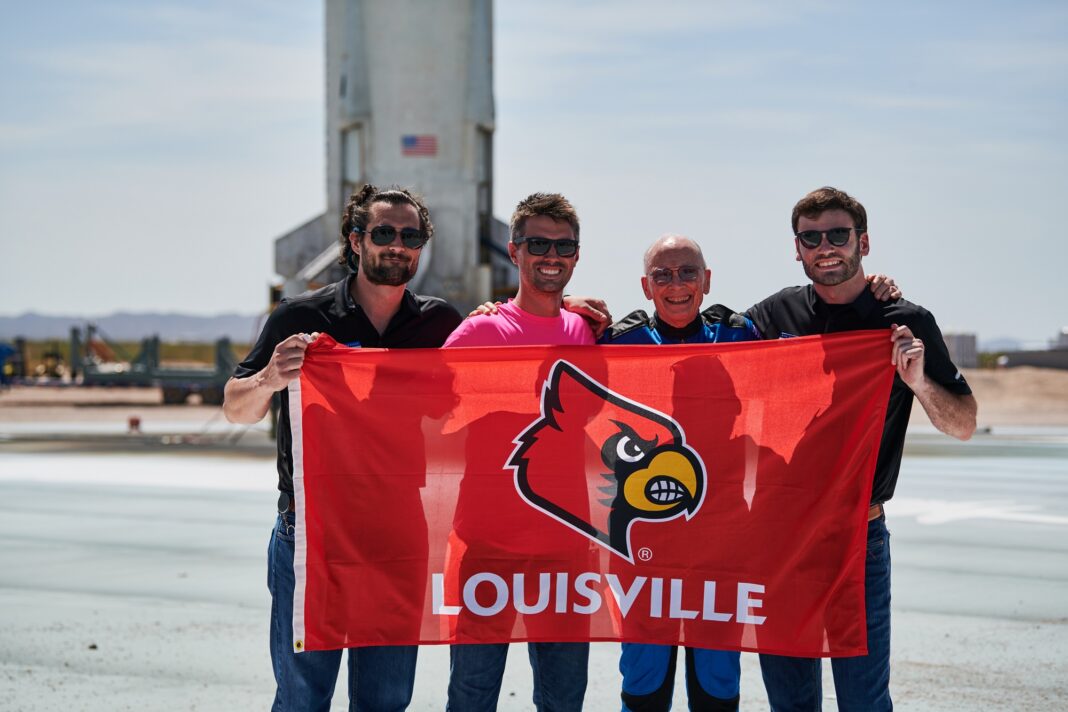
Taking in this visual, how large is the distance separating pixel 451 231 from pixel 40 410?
2243 centimetres

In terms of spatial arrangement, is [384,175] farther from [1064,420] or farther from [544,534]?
[1064,420]

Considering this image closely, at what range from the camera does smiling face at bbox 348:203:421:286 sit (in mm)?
4961

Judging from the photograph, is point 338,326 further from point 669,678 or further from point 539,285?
point 669,678

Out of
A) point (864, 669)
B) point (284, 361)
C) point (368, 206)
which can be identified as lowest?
point (864, 669)

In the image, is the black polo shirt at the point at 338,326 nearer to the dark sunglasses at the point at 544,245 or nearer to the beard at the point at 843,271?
the dark sunglasses at the point at 544,245

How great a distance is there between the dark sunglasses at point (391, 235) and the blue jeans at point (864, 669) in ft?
7.48

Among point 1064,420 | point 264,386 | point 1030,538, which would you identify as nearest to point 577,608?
point 264,386

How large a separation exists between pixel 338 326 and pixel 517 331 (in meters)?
0.81

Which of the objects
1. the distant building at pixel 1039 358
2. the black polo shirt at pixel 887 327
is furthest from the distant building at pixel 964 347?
the black polo shirt at pixel 887 327

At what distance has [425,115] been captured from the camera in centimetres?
2486

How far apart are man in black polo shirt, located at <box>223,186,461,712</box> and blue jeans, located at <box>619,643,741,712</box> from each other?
0.99 m

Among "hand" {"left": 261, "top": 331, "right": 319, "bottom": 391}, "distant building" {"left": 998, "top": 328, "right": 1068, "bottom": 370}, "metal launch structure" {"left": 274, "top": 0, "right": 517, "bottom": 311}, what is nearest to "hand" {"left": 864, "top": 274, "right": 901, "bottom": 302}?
"hand" {"left": 261, "top": 331, "right": 319, "bottom": 391}

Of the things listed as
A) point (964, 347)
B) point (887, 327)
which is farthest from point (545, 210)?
point (964, 347)

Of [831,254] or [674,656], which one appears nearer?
[831,254]
